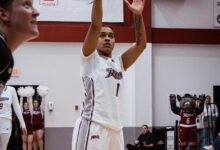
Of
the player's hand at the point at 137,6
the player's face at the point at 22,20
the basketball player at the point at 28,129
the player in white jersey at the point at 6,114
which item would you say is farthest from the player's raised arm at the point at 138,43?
the basketball player at the point at 28,129

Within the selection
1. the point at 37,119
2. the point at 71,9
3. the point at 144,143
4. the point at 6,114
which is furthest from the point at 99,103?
the point at 71,9

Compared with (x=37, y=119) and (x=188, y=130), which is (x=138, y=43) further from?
(x=37, y=119)

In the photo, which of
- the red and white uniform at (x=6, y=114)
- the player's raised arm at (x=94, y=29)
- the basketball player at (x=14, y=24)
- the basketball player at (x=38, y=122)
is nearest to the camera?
the basketball player at (x=14, y=24)

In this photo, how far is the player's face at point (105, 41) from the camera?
3.94 m

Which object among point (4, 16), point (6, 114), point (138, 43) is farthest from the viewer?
point (6, 114)

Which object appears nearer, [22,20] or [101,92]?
[22,20]

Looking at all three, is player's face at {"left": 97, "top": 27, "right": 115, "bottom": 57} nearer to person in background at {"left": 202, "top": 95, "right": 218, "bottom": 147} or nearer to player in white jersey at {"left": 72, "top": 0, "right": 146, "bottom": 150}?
player in white jersey at {"left": 72, "top": 0, "right": 146, "bottom": 150}

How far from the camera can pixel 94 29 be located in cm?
350

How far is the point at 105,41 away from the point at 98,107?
0.70 metres

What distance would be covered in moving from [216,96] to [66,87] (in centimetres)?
518

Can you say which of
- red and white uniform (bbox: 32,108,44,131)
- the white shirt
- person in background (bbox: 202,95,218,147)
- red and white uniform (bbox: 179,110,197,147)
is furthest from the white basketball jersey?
person in background (bbox: 202,95,218,147)

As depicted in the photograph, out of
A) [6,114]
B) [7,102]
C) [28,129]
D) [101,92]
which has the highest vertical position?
[101,92]

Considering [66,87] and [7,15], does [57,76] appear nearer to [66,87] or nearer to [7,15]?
[66,87]

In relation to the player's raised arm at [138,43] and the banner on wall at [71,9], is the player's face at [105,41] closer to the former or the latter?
the player's raised arm at [138,43]
